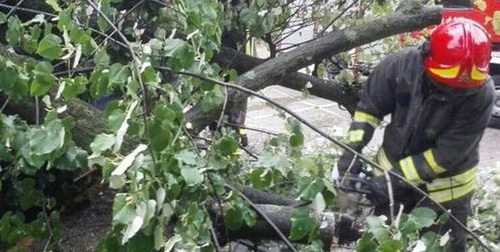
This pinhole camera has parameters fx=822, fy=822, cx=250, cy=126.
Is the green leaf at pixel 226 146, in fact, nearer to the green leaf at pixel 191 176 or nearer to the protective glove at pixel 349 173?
the green leaf at pixel 191 176

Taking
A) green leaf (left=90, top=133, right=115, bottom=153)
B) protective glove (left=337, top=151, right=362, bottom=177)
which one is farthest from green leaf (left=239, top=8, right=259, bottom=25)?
green leaf (left=90, top=133, right=115, bottom=153)

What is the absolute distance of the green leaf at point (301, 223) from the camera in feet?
6.63

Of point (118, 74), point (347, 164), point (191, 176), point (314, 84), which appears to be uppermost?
point (118, 74)

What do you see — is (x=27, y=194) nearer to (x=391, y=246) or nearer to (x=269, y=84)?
(x=391, y=246)

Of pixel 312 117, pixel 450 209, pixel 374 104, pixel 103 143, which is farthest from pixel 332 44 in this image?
pixel 312 117

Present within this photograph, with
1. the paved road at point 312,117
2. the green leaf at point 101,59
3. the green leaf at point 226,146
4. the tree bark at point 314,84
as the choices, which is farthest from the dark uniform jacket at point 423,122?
the paved road at point 312,117

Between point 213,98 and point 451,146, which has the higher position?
point 213,98

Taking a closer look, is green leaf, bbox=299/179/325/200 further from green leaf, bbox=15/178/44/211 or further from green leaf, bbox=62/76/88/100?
green leaf, bbox=15/178/44/211

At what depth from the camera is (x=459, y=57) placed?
3.50m

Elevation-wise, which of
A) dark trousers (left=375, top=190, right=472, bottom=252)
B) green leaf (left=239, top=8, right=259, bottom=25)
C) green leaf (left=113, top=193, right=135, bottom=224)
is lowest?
dark trousers (left=375, top=190, right=472, bottom=252)

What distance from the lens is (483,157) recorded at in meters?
9.16

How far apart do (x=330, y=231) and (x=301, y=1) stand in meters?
2.49

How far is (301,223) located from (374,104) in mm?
1917

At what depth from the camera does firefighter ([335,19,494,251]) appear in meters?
3.55
